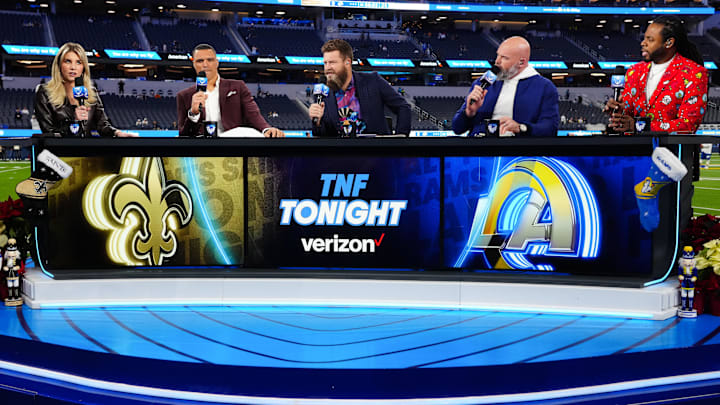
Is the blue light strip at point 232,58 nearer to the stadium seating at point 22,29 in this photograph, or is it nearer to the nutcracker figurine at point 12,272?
the stadium seating at point 22,29

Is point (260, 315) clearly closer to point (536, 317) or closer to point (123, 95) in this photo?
point (536, 317)

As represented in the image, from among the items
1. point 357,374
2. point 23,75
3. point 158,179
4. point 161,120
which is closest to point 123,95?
point 161,120

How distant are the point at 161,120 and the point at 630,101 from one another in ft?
97.1

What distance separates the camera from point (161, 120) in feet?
104

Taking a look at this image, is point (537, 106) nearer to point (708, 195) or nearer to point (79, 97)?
point (79, 97)

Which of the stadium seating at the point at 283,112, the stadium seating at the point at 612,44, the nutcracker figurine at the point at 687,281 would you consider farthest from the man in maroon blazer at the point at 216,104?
the stadium seating at the point at 612,44

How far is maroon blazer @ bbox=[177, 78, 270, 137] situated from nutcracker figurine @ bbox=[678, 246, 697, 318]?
3.06m

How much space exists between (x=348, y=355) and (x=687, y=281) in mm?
2140

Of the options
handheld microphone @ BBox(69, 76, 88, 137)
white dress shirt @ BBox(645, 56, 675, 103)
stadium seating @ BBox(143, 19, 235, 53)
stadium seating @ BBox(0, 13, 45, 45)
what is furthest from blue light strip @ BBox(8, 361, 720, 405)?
stadium seating @ BBox(143, 19, 235, 53)

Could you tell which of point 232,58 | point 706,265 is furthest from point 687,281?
point 232,58

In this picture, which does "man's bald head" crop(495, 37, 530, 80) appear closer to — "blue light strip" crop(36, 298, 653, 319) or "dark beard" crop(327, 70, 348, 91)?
"dark beard" crop(327, 70, 348, 91)

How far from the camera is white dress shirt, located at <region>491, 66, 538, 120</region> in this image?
4.50m

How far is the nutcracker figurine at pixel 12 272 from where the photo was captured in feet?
14.4

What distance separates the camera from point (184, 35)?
3806 cm
